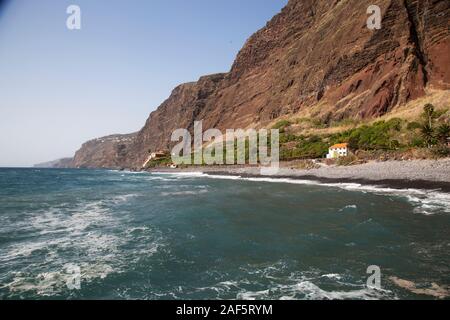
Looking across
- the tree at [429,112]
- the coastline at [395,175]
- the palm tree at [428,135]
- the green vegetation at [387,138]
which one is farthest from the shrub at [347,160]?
the tree at [429,112]

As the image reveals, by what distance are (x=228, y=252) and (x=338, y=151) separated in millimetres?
65474

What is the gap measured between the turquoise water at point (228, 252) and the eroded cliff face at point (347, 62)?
77895mm

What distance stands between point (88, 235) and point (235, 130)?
15111cm

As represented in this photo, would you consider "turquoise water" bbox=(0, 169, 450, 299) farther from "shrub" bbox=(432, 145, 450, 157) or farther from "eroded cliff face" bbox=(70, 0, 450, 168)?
"eroded cliff face" bbox=(70, 0, 450, 168)

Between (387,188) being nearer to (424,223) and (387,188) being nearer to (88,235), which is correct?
(424,223)

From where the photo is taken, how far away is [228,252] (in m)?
15.3

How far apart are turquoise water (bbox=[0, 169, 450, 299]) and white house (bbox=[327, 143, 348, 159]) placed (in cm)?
4666

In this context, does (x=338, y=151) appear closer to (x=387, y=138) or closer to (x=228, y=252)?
(x=387, y=138)

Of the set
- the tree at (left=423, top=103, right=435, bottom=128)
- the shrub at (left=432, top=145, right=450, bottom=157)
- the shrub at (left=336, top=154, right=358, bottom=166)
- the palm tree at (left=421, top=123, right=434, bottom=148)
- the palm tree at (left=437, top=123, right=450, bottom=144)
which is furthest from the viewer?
the tree at (left=423, top=103, right=435, bottom=128)

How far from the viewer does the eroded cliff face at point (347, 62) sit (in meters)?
91.2

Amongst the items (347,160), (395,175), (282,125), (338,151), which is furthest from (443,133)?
(282,125)

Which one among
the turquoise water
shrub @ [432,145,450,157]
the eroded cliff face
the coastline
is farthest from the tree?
the turquoise water

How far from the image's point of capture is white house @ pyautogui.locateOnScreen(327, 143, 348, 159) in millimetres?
72875
